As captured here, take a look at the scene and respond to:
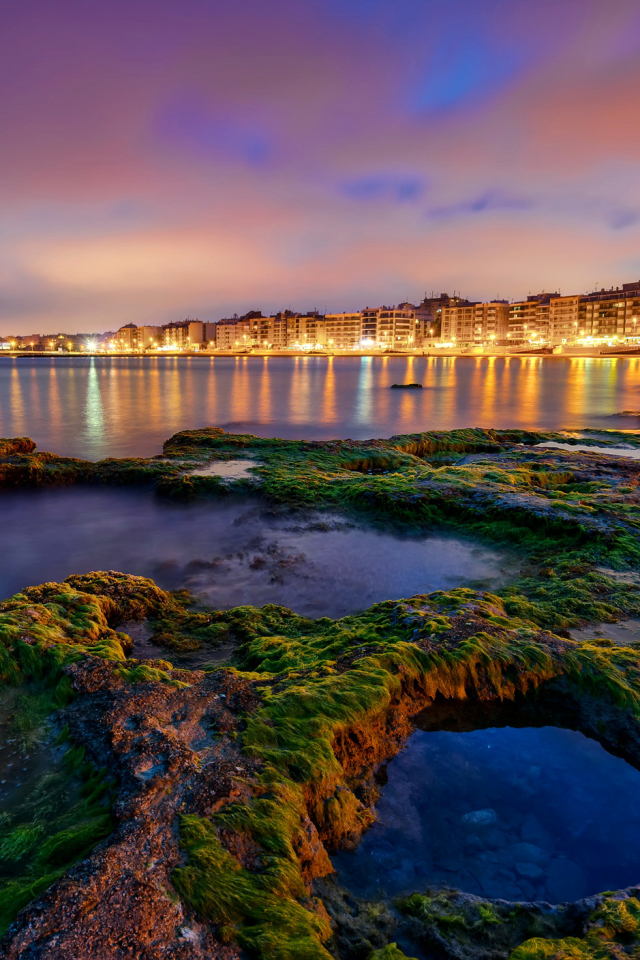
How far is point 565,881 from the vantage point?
303cm

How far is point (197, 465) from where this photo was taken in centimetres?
1373

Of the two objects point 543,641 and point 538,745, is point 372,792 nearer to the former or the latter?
point 538,745

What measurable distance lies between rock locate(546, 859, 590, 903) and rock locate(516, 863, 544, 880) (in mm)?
50

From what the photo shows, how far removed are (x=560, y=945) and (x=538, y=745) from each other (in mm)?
1774

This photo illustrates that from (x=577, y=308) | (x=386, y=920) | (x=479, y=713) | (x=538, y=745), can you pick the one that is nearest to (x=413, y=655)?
(x=479, y=713)

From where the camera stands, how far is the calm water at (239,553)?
7.31 m

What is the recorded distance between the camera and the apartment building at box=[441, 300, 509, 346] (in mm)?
157875

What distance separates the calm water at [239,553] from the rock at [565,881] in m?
3.76

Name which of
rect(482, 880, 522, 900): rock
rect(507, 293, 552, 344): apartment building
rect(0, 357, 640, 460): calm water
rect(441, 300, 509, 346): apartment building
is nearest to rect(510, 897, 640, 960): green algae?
rect(482, 880, 522, 900): rock

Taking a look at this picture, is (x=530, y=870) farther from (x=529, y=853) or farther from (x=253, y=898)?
(x=253, y=898)

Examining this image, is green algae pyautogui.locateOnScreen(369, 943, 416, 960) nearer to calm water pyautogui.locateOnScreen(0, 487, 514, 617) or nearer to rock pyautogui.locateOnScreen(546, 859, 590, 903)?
rock pyautogui.locateOnScreen(546, 859, 590, 903)

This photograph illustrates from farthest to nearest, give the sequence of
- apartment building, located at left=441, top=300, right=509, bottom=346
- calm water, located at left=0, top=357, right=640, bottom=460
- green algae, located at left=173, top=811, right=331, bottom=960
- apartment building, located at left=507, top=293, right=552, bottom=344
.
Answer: apartment building, located at left=441, top=300, right=509, bottom=346, apartment building, located at left=507, top=293, right=552, bottom=344, calm water, located at left=0, top=357, right=640, bottom=460, green algae, located at left=173, top=811, right=331, bottom=960

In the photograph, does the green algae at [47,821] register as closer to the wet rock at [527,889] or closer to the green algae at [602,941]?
the green algae at [602,941]

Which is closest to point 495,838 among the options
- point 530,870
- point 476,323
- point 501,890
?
point 530,870
